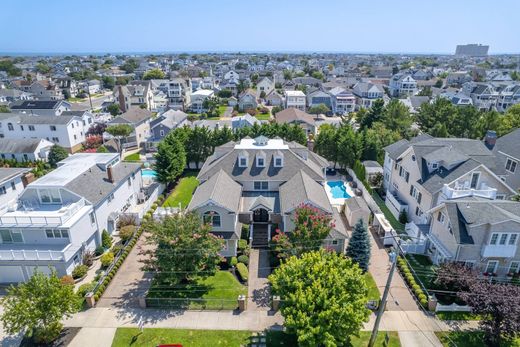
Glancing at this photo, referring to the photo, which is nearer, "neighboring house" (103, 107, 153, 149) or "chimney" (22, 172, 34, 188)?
"chimney" (22, 172, 34, 188)

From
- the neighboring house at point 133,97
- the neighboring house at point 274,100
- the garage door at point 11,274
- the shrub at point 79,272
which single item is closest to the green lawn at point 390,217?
the shrub at point 79,272

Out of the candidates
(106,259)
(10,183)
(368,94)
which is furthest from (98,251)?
(368,94)

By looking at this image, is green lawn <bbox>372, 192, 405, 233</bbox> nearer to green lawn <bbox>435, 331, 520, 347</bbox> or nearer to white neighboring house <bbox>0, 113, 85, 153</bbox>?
green lawn <bbox>435, 331, 520, 347</bbox>

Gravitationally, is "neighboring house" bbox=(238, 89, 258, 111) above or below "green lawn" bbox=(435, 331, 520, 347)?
above

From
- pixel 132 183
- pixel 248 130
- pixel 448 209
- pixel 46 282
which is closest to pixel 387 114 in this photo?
pixel 248 130

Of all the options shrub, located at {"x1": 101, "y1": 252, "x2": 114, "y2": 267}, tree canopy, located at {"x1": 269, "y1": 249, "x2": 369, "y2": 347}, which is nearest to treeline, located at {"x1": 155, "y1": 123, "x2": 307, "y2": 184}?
shrub, located at {"x1": 101, "y1": 252, "x2": 114, "y2": 267}
